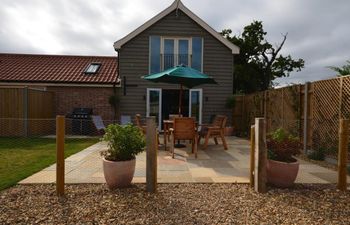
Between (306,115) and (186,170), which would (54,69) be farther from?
(306,115)

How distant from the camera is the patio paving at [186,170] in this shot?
16.6ft

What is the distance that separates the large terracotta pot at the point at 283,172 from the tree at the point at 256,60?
2168 centimetres

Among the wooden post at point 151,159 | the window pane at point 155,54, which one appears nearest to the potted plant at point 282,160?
the wooden post at point 151,159

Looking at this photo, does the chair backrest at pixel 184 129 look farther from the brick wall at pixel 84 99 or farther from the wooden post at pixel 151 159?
the brick wall at pixel 84 99

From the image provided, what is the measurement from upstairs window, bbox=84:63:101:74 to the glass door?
17.5 feet

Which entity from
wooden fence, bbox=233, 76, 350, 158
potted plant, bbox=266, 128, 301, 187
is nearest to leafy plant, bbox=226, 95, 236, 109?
wooden fence, bbox=233, 76, 350, 158

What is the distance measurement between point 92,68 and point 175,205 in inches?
516

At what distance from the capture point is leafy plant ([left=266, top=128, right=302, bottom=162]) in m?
4.74

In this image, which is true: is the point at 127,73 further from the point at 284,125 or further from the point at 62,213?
the point at 62,213

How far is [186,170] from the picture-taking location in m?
5.81

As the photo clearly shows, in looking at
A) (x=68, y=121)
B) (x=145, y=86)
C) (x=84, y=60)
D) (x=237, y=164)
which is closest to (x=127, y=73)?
(x=145, y=86)

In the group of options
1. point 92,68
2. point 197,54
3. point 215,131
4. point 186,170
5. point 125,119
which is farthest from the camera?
point 92,68

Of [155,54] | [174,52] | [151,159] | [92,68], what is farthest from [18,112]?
[151,159]

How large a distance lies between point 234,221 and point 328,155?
4.91 metres
